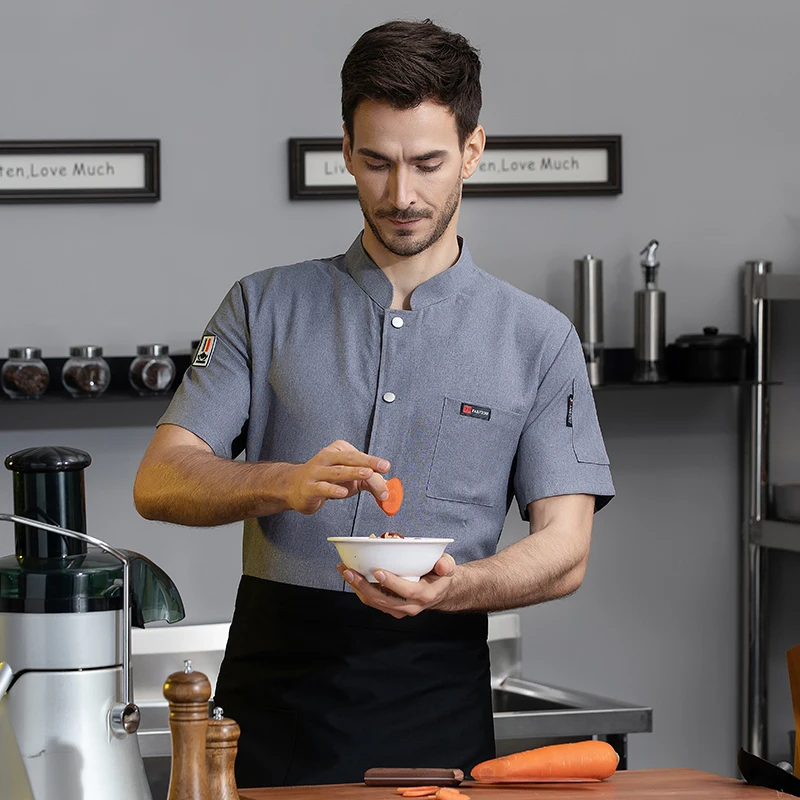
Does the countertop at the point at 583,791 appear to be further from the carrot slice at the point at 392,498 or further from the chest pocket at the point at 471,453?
the chest pocket at the point at 471,453

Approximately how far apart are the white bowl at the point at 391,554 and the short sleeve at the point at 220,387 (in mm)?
507

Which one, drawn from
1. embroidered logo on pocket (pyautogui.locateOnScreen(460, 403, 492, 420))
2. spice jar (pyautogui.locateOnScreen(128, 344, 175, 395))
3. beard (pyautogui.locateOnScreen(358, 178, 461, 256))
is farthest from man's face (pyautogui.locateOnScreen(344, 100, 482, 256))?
spice jar (pyautogui.locateOnScreen(128, 344, 175, 395))

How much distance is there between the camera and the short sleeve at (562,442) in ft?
6.00

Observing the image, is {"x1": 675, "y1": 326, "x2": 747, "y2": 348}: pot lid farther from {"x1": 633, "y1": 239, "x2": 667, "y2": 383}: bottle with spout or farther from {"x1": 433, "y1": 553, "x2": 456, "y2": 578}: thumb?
{"x1": 433, "y1": 553, "x2": 456, "y2": 578}: thumb

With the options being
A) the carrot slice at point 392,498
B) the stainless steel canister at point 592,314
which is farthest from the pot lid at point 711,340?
the carrot slice at point 392,498

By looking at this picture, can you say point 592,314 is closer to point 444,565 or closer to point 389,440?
point 389,440

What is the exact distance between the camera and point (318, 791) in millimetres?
1372

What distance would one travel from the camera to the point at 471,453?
183cm

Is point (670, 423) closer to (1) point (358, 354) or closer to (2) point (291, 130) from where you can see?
(2) point (291, 130)

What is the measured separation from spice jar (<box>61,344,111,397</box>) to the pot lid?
138cm

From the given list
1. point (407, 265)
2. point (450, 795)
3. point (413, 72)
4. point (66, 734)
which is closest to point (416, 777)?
point (450, 795)

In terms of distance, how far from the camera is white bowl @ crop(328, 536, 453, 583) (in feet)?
4.34

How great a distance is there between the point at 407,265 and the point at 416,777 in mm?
810

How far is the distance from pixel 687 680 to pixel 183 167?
1820 mm
